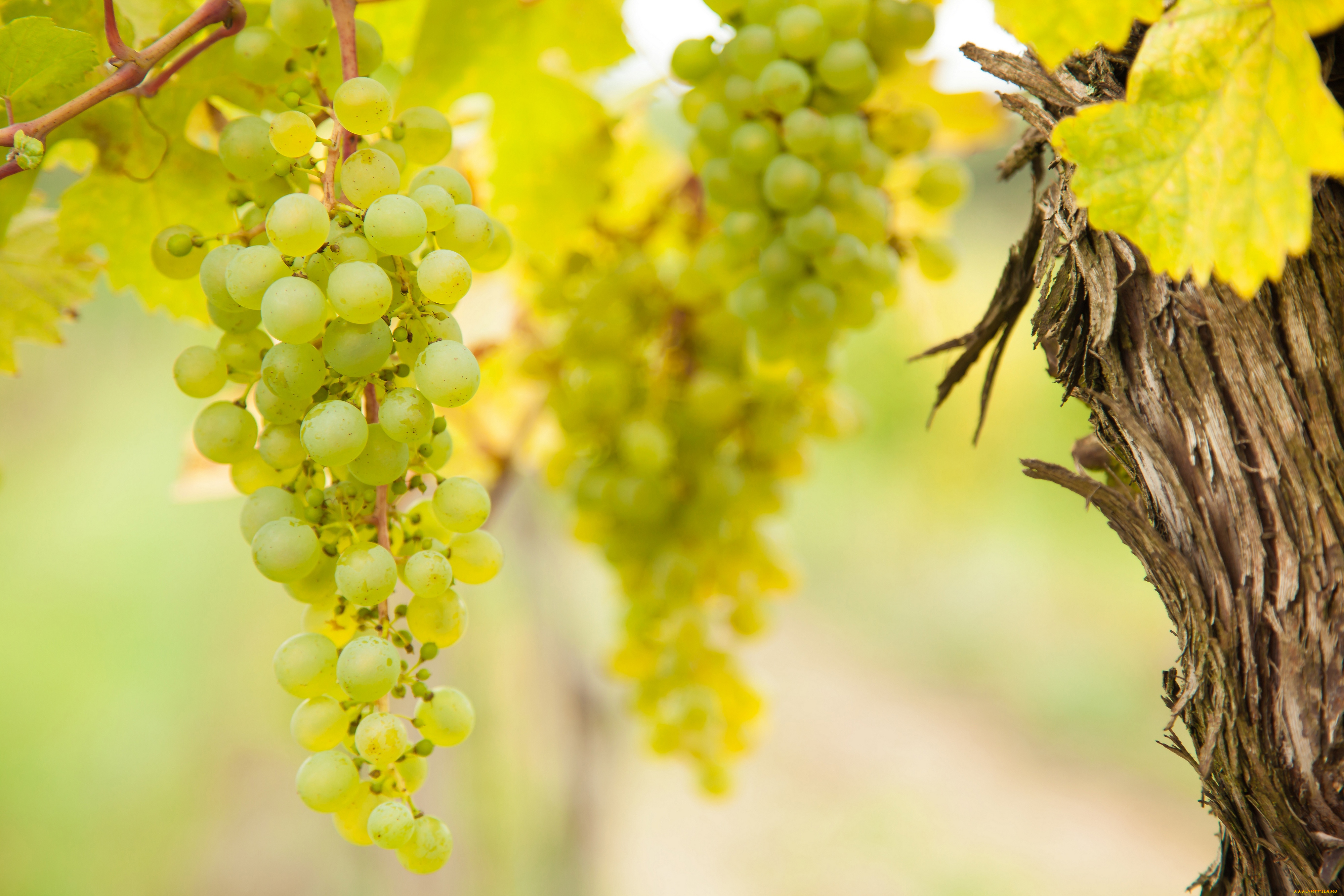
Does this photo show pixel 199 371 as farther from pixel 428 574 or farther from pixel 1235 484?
pixel 1235 484

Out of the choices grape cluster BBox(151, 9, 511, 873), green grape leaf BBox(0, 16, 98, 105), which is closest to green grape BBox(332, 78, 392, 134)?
grape cluster BBox(151, 9, 511, 873)

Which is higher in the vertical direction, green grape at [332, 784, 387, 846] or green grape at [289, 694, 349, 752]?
green grape at [289, 694, 349, 752]

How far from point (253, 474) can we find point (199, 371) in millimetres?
45

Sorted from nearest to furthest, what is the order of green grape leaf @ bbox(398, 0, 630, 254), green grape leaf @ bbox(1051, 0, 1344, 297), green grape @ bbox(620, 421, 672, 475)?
1. green grape leaf @ bbox(1051, 0, 1344, 297)
2. green grape leaf @ bbox(398, 0, 630, 254)
3. green grape @ bbox(620, 421, 672, 475)

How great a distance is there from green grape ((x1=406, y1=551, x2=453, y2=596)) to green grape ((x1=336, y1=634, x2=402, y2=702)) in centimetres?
2

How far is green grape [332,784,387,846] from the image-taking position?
301 mm

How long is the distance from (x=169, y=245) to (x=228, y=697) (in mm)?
3483

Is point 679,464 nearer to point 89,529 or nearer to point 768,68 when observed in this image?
point 768,68

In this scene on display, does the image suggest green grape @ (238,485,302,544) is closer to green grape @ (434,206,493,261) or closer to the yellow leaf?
green grape @ (434,206,493,261)

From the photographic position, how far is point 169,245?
0.32 meters

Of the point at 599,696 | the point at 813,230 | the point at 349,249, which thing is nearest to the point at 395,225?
the point at 349,249

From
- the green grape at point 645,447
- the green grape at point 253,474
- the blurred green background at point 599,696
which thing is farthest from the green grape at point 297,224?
the blurred green background at point 599,696

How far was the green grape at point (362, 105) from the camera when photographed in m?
0.29

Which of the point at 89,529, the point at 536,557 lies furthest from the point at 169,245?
the point at 89,529
